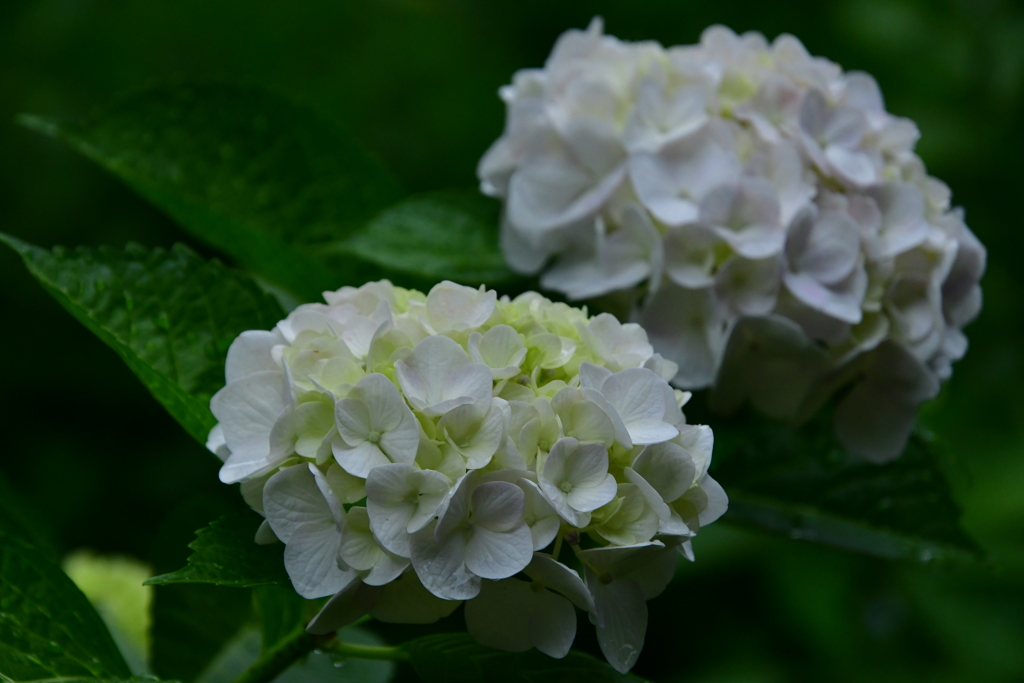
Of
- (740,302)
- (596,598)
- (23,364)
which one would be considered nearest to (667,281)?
(740,302)

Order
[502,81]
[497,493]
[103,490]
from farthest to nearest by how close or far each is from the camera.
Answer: [502,81] < [103,490] < [497,493]

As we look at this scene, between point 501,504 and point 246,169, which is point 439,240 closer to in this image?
point 246,169

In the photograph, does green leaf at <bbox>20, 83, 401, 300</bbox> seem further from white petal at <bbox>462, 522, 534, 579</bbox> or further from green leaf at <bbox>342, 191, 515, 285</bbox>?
white petal at <bbox>462, 522, 534, 579</bbox>

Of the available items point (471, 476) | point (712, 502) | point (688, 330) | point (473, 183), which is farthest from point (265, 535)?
point (473, 183)

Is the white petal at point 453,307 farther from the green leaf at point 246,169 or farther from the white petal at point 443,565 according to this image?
the green leaf at point 246,169

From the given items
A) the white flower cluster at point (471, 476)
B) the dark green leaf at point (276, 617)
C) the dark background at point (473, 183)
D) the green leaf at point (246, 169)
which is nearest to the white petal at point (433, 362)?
the white flower cluster at point (471, 476)

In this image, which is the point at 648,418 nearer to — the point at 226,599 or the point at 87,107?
the point at 226,599
